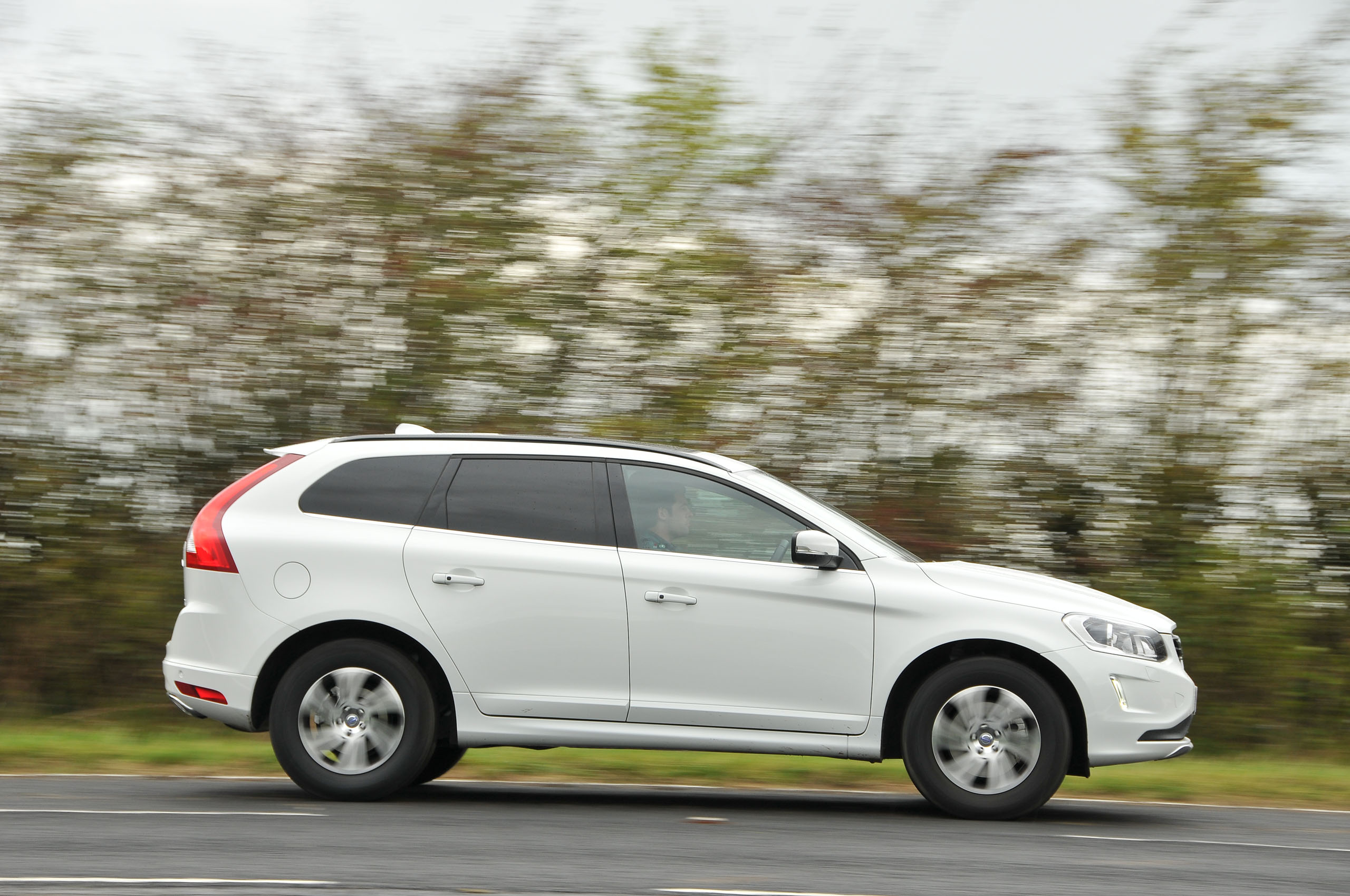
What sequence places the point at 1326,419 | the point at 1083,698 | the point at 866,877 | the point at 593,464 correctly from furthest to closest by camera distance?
the point at 1326,419
the point at 593,464
the point at 1083,698
the point at 866,877

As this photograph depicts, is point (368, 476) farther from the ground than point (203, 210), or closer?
closer

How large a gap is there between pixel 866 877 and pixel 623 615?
1.96 meters

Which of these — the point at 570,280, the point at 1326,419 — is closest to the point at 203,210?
the point at 570,280

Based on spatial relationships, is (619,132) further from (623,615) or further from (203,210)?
(623,615)

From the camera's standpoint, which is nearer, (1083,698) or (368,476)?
(1083,698)

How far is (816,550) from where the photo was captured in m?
6.81

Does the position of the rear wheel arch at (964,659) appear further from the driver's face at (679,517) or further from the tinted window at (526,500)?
the tinted window at (526,500)

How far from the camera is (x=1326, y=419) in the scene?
11.3 m

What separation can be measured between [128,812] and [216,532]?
145 cm

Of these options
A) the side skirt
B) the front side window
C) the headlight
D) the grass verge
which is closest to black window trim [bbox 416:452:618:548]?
the front side window

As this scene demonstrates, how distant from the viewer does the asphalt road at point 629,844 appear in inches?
209

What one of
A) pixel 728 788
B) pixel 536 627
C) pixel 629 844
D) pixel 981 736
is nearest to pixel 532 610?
pixel 536 627

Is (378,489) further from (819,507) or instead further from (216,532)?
(819,507)

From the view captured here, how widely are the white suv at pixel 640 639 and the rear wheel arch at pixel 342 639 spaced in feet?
0.04
